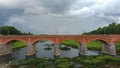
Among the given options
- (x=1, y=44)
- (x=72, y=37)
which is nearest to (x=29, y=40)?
(x=1, y=44)

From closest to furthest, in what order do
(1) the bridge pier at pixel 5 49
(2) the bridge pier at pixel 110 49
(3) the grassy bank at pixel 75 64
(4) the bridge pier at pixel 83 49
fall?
(3) the grassy bank at pixel 75 64, (4) the bridge pier at pixel 83 49, (2) the bridge pier at pixel 110 49, (1) the bridge pier at pixel 5 49

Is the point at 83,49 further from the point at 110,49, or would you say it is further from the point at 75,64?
the point at 75,64

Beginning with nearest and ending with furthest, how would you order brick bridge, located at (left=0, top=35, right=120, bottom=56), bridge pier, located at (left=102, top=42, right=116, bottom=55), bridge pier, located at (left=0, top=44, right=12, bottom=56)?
bridge pier, located at (left=102, top=42, right=116, bottom=55) → bridge pier, located at (left=0, top=44, right=12, bottom=56) → brick bridge, located at (left=0, top=35, right=120, bottom=56)

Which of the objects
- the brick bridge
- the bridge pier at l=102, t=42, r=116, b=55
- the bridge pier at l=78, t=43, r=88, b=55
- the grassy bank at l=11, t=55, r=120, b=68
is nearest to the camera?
the grassy bank at l=11, t=55, r=120, b=68

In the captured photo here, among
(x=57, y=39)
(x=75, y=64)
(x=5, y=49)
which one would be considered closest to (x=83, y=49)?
(x=57, y=39)

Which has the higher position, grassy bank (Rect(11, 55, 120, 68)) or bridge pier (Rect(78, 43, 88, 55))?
bridge pier (Rect(78, 43, 88, 55))

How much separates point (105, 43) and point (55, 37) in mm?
21146

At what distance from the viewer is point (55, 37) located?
96.1 m

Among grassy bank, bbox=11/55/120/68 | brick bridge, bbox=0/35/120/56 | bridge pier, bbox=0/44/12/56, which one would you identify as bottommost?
grassy bank, bbox=11/55/120/68

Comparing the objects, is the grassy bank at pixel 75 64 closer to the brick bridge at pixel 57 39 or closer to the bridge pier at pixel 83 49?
the bridge pier at pixel 83 49

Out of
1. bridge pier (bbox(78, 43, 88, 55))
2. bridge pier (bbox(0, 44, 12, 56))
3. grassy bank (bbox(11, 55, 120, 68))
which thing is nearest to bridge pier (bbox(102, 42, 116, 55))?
bridge pier (bbox(78, 43, 88, 55))

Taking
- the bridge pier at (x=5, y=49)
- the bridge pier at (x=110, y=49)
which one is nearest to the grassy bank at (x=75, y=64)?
the bridge pier at (x=110, y=49)

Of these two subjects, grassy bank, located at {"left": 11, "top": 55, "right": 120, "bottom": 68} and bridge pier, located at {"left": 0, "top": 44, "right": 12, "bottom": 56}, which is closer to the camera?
grassy bank, located at {"left": 11, "top": 55, "right": 120, "bottom": 68}

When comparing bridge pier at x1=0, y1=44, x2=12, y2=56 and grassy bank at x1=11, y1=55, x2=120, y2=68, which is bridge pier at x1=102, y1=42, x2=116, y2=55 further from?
bridge pier at x1=0, y1=44, x2=12, y2=56
